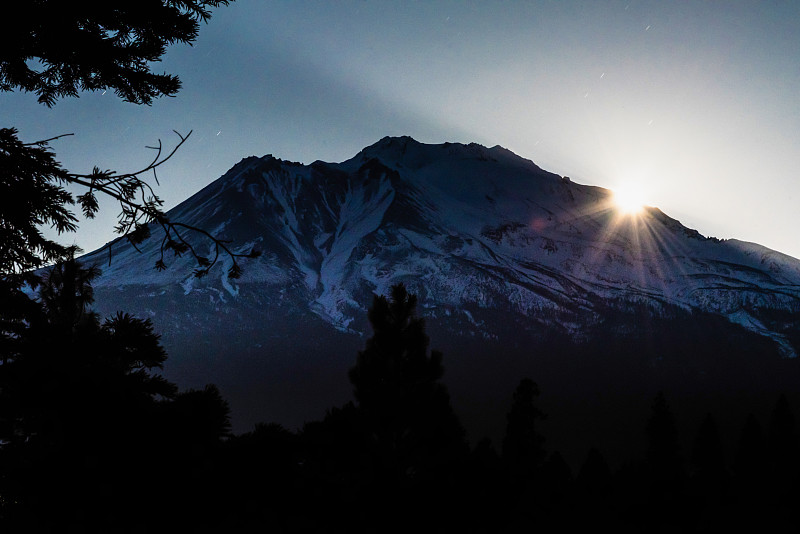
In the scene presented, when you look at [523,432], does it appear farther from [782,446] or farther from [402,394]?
[782,446]

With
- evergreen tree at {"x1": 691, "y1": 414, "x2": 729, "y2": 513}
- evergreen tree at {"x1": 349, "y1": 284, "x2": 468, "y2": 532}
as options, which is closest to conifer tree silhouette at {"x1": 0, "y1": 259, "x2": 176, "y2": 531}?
evergreen tree at {"x1": 349, "y1": 284, "x2": 468, "y2": 532}

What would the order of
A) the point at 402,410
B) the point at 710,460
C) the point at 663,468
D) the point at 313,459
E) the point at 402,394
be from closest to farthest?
the point at 313,459 < the point at 402,410 < the point at 402,394 < the point at 663,468 < the point at 710,460

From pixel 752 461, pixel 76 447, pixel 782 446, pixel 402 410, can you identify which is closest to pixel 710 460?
pixel 752 461

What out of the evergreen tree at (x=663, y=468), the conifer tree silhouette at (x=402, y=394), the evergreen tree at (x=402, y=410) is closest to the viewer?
the evergreen tree at (x=402, y=410)

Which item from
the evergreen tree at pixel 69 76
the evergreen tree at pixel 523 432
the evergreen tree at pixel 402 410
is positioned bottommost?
the evergreen tree at pixel 523 432

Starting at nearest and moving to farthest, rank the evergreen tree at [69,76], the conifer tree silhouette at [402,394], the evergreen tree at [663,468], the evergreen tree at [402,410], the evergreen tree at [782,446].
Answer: the evergreen tree at [69,76] → the evergreen tree at [402,410] → the conifer tree silhouette at [402,394] → the evergreen tree at [663,468] → the evergreen tree at [782,446]

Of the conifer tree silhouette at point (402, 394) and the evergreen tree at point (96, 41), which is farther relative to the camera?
the conifer tree silhouette at point (402, 394)

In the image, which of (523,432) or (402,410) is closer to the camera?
(402,410)

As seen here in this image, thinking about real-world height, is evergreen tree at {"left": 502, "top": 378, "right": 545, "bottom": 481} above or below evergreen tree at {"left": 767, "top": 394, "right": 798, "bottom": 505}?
above

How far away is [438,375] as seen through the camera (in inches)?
679

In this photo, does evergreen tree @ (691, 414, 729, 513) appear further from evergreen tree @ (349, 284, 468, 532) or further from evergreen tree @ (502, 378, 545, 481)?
evergreen tree @ (349, 284, 468, 532)

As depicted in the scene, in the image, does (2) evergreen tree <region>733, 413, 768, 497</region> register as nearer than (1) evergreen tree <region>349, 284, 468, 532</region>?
No

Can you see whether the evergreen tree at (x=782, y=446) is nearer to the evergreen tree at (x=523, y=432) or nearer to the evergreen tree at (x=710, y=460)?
the evergreen tree at (x=710, y=460)

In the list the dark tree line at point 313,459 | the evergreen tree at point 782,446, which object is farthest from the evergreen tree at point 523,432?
the evergreen tree at point 782,446
